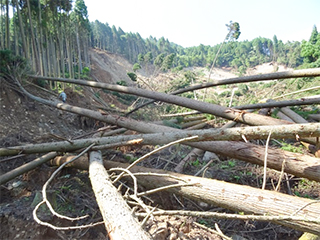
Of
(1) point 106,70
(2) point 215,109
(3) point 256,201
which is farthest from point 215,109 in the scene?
(1) point 106,70

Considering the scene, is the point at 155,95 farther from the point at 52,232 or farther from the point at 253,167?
the point at 52,232

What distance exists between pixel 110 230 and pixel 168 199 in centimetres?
177

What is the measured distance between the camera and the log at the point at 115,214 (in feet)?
4.04

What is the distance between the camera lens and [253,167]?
3.75m

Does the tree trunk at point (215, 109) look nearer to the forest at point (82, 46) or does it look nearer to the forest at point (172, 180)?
the forest at point (172, 180)

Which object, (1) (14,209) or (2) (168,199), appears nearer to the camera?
(1) (14,209)

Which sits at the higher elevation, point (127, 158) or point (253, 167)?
point (127, 158)

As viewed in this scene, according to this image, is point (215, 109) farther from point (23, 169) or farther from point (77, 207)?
point (23, 169)

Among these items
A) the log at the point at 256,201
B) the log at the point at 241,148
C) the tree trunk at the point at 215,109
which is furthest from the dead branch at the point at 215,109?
the log at the point at 256,201

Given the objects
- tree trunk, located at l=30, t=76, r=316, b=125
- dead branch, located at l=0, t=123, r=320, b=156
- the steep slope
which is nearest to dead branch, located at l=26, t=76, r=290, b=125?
tree trunk, located at l=30, t=76, r=316, b=125

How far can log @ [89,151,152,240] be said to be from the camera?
123 centimetres

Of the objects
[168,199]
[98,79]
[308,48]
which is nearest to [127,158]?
[168,199]

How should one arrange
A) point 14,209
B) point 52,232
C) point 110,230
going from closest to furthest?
point 110,230 < point 52,232 < point 14,209

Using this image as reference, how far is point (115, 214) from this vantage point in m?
1.45
